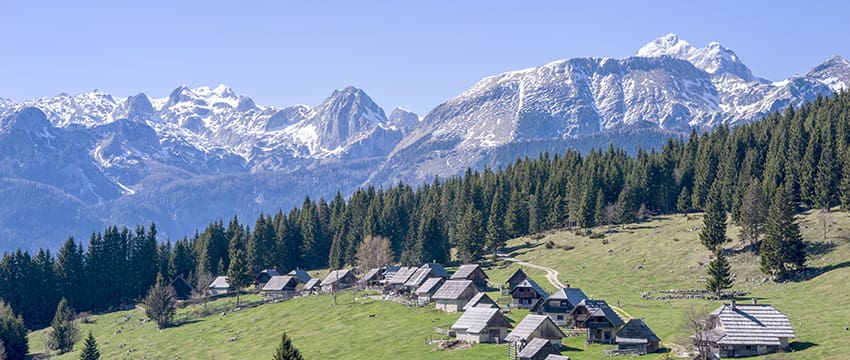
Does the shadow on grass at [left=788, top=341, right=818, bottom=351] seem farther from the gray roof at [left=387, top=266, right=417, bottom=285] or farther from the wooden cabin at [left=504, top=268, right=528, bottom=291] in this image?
the gray roof at [left=387, top=266, right=417, bottom=285]

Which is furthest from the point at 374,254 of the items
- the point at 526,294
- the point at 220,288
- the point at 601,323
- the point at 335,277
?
the point at 601,323

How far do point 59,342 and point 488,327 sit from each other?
75562 mm

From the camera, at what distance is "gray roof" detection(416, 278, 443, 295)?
137250 mm

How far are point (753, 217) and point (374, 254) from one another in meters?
75.3

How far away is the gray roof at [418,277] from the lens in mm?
143875

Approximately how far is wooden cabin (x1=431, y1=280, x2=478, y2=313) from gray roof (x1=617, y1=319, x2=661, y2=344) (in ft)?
126

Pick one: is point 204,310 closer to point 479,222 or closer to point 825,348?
point 479,222

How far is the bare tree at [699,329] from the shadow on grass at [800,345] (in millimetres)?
7696

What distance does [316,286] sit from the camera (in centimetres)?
16650

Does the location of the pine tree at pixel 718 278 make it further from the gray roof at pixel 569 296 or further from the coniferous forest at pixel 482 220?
the coniferous forest at pixel 482 220

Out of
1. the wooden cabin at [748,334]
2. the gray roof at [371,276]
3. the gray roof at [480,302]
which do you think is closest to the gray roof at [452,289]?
the gray roof at [480,302]

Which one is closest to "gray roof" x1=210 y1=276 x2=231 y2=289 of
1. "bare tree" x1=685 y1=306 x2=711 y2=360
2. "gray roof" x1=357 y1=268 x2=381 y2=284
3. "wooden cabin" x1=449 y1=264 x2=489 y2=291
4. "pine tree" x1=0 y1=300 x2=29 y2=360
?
"gray roof" x1=357 y1=268 x2=381 y2=284

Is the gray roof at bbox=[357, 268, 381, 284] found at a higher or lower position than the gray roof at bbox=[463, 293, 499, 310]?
lower

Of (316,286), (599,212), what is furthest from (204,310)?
(599,212)
